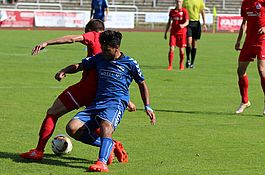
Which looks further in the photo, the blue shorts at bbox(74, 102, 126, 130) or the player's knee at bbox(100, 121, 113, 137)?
the blue shorts at bbox(74, 102, 126, 130)

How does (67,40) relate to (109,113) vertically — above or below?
above

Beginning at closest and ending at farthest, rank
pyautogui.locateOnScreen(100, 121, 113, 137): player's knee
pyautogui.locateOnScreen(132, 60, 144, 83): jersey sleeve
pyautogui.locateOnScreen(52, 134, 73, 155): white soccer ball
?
pyautogui.locateOnScreen(100, 121, 113, 137): player's knee < pyautogui.locateOnScreen(132, 60, 144, 83): jersey sleeve < pyautogui.locateOnScreen(52, 134, 73, 155): white soccer ball

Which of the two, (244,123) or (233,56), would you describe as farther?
(233,56)

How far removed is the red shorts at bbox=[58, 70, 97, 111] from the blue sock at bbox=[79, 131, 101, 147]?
386 mm

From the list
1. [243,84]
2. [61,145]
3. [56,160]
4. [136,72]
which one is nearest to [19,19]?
[243,84]

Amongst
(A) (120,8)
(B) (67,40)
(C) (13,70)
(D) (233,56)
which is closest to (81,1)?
(A) (120,8)

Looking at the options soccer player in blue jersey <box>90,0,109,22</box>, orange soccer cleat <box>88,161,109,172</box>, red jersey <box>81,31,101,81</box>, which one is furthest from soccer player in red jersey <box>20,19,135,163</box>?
soccer player in blue jersey <box>90,0,109,22</box>

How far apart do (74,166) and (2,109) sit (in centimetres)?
480

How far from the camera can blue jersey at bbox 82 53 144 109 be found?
9.00 meters

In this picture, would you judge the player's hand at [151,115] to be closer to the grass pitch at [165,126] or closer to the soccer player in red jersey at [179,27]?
the grass pitch at [165,126]

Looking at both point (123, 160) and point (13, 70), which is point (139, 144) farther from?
point (13, 70)

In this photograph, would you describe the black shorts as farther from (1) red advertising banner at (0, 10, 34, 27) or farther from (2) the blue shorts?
(1) red advertising banner at (0, 10, 34, 27)

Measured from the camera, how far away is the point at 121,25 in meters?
51.3

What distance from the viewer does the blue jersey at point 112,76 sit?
900 cm
